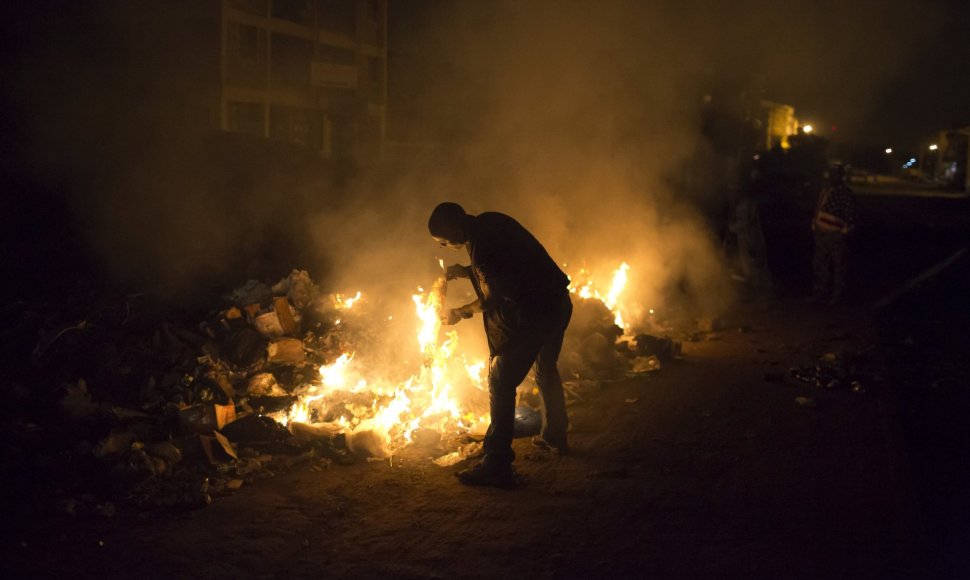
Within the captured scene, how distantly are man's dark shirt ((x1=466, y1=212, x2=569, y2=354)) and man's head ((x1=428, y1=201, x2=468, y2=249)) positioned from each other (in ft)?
0.18

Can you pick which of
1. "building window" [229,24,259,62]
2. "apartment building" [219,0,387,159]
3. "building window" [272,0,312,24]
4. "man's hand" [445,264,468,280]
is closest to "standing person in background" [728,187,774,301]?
"man's hand" [445,264,468,280]

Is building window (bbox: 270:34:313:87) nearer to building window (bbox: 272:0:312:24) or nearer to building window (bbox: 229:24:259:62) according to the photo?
building window (bbox: 272:0:312:24)

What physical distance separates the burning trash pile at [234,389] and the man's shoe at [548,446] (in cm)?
27

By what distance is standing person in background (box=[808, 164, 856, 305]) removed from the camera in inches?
371

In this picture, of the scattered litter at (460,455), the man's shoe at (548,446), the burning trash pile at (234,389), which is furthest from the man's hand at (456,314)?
the man's shoe at (548,446)

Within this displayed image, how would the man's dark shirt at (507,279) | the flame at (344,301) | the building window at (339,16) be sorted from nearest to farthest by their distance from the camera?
the man's dark shirt at (507,279) < the flame at (344,301) < the building window at (339,16)

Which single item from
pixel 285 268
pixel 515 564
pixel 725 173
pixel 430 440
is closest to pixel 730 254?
pixel 725 173

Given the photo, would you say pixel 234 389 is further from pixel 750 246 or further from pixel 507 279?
pixel 750 246

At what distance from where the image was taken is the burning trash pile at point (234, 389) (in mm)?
4293

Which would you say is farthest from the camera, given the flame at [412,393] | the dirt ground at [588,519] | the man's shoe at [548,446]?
the flame at [412,393]

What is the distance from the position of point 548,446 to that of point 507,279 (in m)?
1.31

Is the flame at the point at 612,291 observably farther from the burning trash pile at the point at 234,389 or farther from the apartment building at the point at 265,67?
the apartment building at the point at 265,67

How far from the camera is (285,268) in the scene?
26.5ft

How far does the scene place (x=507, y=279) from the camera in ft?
13.7
